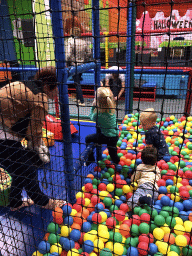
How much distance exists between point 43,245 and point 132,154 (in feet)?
4.08

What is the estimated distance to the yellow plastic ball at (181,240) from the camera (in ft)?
3.95

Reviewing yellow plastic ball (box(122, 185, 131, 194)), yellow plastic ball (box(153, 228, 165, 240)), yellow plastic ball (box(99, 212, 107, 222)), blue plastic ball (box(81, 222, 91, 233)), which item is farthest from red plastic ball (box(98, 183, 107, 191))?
yellow plastic ball (box(153, 228, 165, 240))

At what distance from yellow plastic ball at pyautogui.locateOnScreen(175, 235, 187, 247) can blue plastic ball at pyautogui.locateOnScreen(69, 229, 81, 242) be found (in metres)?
0.55

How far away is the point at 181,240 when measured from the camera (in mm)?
1211

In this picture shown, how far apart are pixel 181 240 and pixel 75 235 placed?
1.95 feet

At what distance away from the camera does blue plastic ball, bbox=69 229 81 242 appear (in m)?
1.27

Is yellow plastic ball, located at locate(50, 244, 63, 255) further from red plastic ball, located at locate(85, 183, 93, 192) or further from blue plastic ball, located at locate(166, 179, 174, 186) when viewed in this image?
blue plastic ball, located at locate(166, 179, 174, 186)

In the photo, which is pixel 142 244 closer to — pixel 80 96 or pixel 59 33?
pixel 59 33

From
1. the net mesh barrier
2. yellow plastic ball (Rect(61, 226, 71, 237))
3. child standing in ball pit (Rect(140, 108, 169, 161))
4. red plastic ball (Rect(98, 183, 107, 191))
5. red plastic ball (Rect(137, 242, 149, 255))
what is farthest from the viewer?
child standing in ball pit (Rect(140, 108, 169, 161))

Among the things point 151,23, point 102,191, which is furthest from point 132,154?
point 151,23

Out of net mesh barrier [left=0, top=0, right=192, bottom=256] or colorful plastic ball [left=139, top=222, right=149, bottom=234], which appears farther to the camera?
colorful plastic ball [left=139, top=222, right=149, bottom=234]

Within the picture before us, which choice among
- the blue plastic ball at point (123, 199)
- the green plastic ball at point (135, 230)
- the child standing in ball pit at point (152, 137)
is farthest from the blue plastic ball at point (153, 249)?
the child standing in ball pit at point (152, 137)

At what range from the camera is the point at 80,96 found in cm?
329

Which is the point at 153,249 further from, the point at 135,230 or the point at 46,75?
the point at 46,75
